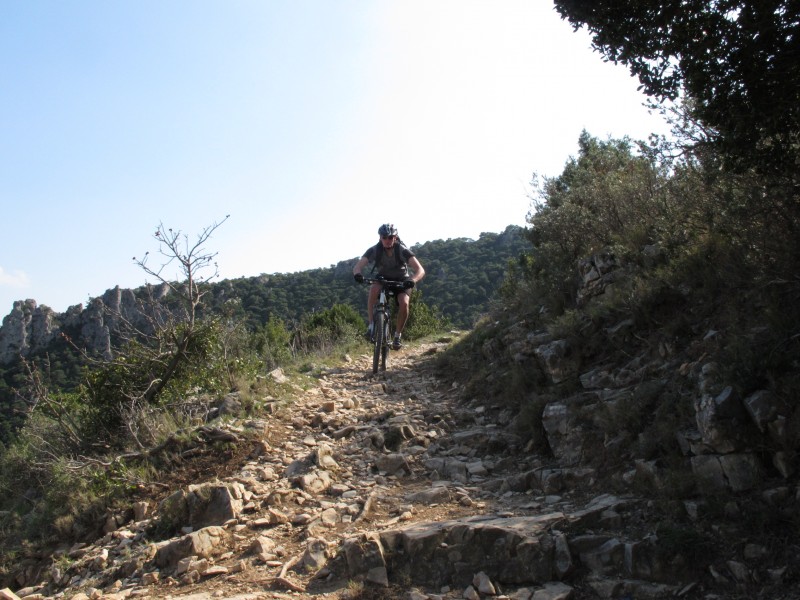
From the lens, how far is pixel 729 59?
392 centimetres

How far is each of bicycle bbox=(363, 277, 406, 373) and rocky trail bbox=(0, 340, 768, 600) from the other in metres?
2.13

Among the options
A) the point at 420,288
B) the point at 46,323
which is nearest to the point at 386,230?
the point at 46,323

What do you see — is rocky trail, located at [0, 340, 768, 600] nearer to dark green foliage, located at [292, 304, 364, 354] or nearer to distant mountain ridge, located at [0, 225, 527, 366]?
dark green foliage, located at [292, 304, 364, 354]

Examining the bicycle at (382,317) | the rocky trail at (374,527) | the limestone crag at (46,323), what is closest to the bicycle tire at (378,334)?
the bicycle at (382,317)

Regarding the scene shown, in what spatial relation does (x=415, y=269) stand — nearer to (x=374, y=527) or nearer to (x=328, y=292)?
(x=374, y=527)

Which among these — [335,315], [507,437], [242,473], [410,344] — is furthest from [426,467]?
[335,315]

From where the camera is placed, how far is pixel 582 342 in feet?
Answer: 18.8

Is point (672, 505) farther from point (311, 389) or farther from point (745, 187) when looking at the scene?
point (311, 389)

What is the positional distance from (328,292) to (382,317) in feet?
93.6

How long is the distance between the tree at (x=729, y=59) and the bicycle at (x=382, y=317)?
474cm

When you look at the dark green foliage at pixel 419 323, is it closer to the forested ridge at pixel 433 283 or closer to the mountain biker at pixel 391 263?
the mountain biker at pixel 391 263

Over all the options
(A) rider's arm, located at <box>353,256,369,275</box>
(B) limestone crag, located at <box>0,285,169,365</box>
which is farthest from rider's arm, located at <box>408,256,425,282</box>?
(B) limestone crag, located at <box>0,285,169,365</box>

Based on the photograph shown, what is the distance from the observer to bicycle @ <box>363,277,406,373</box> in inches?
336

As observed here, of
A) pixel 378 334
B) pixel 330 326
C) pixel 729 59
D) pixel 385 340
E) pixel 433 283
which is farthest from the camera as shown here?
pixel 433 283
